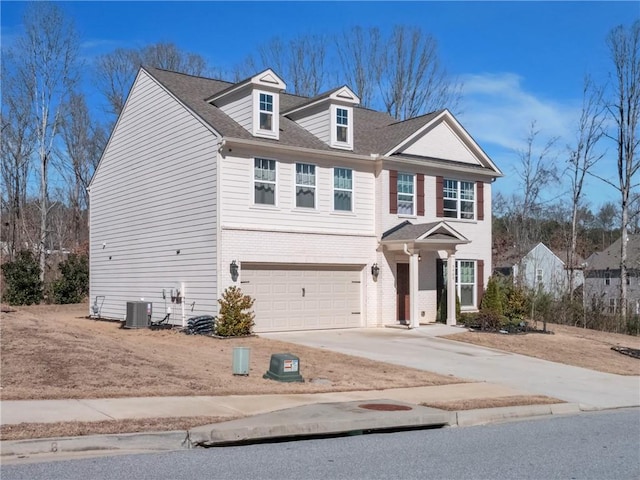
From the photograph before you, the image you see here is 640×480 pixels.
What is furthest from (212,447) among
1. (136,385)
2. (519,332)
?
(519,332)

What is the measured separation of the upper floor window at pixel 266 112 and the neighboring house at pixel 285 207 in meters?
0.03

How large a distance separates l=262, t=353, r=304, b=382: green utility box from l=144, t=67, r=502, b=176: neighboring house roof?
30.8ft

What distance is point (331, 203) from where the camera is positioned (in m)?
23.5

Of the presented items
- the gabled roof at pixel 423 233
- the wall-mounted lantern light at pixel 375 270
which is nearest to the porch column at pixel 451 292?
the gabled roof at pixel 423 233

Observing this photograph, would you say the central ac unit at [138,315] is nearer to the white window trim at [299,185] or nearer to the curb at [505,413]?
the white window trim at [299,185]

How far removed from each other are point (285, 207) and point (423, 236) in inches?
186

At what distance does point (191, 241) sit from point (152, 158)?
4409 mm

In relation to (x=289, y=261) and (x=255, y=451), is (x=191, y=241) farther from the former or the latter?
(x=255, y=451)

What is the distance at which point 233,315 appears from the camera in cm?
2012

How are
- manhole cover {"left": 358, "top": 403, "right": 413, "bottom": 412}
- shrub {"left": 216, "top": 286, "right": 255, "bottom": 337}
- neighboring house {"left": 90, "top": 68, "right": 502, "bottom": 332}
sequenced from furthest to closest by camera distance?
neighboring house {"left": 90, "top": 68, "right": 502, "bottom": 332} < shrub {"left": 216, "top": 286, "right": 255, "bottom": 337} < manhole cover {"left": 358, "top": 403, "right": 413, "bottom": 412}

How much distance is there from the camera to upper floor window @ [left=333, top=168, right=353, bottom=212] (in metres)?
23.7

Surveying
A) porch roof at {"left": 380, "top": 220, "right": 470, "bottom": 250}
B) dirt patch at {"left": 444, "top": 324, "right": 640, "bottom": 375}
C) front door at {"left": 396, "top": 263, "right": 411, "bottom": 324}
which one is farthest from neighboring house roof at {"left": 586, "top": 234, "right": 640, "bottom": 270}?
porch roof at {"left": 380, "top": 220, "right": 470, "bottom": 250}

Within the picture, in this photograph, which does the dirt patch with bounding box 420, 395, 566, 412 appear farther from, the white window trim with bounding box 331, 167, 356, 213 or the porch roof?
the white window trim with bounding box 331, 167, 356, 213

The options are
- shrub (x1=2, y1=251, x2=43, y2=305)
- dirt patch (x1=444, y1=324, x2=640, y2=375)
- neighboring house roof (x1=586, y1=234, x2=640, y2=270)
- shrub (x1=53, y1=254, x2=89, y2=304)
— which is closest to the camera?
dirt patch (x1=444, y1=324, x2=640, y2=375)
